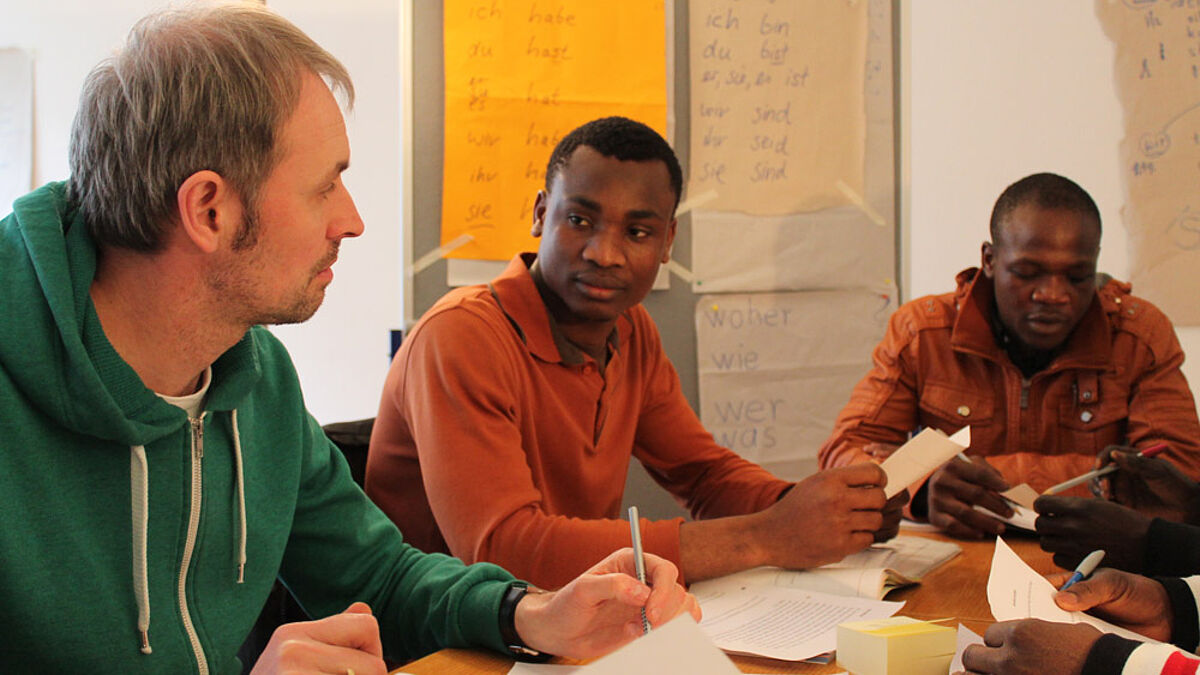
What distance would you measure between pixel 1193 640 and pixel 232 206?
1.11 m

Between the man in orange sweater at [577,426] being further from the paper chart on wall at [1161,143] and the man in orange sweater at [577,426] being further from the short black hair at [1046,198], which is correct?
the paper chart on wall at [1161,143]

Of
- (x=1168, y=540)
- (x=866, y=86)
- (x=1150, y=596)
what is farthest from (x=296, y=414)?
(x=866, y=86)

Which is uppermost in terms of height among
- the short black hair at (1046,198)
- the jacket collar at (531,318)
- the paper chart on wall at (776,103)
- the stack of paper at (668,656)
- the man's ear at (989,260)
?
the paper chart on wall at (776,103)

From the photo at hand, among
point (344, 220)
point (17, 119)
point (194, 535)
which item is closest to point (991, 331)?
point (344, 220)

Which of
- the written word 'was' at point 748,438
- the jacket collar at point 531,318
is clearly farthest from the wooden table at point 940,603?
the written word 'was' at point 748,438

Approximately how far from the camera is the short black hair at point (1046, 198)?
194 centimetres

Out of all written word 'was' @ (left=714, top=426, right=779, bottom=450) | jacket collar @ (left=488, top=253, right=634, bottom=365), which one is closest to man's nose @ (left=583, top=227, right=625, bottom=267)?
jacket collar @ (left=488, top=253, right=634, bottom=365)

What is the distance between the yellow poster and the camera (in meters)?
2.34

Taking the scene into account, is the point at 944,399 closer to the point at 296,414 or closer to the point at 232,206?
the point at 296,414

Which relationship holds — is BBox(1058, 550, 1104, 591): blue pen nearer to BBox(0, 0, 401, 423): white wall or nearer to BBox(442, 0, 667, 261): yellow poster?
BBox(442, 0, 667, 261): yellow poster

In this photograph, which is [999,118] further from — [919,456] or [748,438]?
[919,456]

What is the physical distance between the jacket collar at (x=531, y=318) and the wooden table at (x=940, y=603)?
0.63 m

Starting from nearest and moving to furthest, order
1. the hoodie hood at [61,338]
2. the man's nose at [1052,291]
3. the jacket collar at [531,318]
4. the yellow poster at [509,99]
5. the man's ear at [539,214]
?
the hoodie hood at [61,338] < the jacket collar at [531,318] < the man's ear at [539,214] < the man's nose at [1052,291] < the yellow poster at [509,99]

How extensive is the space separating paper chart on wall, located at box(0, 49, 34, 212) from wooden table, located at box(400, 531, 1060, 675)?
2906 mm
